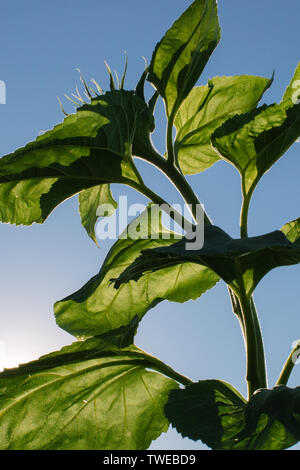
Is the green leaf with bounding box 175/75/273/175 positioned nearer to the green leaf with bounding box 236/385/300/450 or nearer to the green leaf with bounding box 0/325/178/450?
the green leaf with bounding box 0/325/178/450

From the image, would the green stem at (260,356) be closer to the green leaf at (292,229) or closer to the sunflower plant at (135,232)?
the sunflower plant at (135,232)

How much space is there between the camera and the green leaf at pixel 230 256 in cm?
106

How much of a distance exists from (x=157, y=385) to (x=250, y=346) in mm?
316

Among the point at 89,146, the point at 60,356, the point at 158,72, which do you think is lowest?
the point at 60,356

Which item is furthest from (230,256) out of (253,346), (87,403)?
(87,403)

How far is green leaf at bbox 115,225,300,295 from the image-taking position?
1.06 meters

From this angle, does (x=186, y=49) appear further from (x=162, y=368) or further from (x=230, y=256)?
(x=162, y=368)

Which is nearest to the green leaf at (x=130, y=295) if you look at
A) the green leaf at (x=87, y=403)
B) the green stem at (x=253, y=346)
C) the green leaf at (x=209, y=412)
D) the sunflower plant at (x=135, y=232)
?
the sunflower plant at (x=135, y=232)

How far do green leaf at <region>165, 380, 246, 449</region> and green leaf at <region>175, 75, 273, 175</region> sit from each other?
2.23 feet

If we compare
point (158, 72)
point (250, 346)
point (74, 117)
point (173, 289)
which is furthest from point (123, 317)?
point (158, 72)

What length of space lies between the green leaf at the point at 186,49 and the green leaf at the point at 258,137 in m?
0.21

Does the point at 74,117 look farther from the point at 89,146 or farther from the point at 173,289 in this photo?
the point at 173,289

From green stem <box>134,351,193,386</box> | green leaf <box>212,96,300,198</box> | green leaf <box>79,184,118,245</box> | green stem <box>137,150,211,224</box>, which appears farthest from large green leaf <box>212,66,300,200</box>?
green stem <box>134,351,193,386</box>

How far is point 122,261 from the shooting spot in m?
1.55
